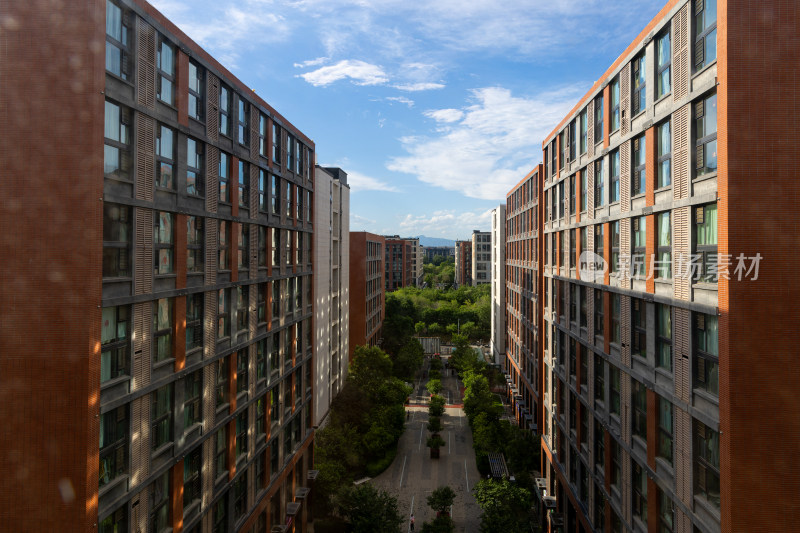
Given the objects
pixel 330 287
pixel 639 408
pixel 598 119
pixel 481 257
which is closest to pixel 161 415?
pixel 639 408

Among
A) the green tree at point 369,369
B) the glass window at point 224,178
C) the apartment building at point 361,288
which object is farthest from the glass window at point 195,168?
the apartment building at point 361,288

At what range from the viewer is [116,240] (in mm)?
11328

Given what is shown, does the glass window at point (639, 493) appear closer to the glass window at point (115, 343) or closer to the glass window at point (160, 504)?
the glass window at point (160, 504)

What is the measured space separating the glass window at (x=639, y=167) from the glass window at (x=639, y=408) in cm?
657

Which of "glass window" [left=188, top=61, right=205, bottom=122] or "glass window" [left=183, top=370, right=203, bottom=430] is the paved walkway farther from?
"glass window" [left=188, top=61, right=205, bottom=122]

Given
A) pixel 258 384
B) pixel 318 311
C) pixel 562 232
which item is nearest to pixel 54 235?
pixel 258 384

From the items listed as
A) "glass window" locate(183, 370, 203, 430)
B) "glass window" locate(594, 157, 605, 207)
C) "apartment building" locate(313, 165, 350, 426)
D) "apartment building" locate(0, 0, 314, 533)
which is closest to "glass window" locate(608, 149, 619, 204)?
"glass window" locate(594, 157, 605, 207)

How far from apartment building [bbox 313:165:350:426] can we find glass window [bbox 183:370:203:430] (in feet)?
49.7

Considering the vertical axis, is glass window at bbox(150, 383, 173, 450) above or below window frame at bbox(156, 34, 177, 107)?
below

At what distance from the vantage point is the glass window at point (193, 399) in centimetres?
1473

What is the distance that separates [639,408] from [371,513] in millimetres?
14023

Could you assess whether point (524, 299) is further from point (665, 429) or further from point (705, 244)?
point (705, 244)

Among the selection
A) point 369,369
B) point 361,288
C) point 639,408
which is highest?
point 361,288

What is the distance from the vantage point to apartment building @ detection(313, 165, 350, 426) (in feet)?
113
